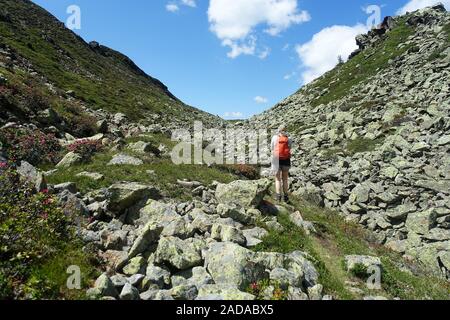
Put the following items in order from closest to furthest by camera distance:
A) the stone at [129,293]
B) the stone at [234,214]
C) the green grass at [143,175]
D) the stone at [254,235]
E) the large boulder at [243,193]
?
the stone at [129,293]
the stone at [254,235]
the stone at [234,214]
the green grass at [143,175]
the large boulder at [243,193]

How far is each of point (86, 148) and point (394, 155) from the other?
19.3 metres

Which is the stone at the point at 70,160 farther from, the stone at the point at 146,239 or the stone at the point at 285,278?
the stone at the point at 285,278

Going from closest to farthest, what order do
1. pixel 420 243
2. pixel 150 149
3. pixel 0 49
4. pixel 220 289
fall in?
pixel 220 289, pixel 420 243, pixel 150 149, pixel 0 49

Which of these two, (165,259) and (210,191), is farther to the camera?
(210,191)

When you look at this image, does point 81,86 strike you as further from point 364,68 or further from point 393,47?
point 393,47

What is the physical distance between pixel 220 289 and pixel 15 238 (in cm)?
450

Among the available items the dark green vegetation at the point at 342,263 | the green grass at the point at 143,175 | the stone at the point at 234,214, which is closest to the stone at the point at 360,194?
the dark green vegetation at the point at 342,263

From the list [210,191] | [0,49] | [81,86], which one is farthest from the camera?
[81,86]

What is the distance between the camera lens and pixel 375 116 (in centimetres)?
3372

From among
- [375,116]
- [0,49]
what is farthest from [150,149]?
[0,49]

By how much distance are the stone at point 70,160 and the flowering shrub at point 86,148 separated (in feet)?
1.45

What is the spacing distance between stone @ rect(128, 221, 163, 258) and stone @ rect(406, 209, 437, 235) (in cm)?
1274

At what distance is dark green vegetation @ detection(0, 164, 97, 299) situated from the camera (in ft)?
22.3

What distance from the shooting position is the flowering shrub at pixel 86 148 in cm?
1808
